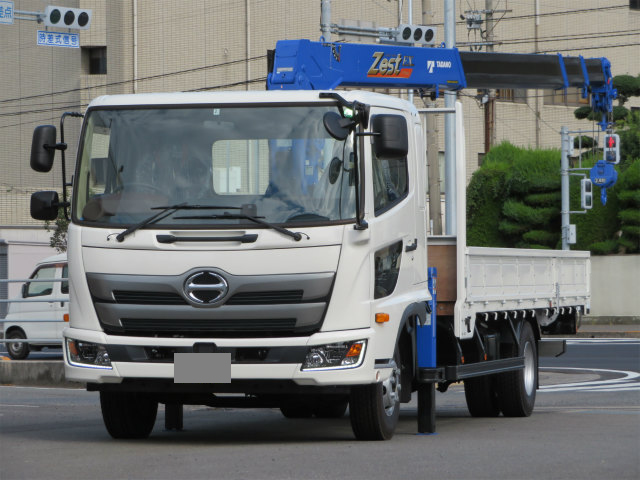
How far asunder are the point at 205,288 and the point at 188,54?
125ft

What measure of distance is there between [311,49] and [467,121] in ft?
121

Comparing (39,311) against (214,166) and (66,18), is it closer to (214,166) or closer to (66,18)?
(66,18)

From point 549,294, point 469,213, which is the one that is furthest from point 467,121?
point 549,294

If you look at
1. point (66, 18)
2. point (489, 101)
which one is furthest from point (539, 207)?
point (66, 18)

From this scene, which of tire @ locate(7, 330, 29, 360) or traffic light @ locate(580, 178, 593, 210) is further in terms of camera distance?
traffic light @ locate(580, 178, 593, 210)

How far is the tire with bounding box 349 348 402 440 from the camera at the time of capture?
9352mm

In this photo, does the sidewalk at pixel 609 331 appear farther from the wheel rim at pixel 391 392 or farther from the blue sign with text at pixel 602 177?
the wheel rim at pixel 391 392

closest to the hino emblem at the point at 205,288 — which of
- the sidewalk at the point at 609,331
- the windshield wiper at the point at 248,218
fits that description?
the windshield wiper at the point at 248,218

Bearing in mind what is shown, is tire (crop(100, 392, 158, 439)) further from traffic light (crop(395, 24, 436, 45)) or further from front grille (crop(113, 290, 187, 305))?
traffic light (crop(395, 24, 436, 45))

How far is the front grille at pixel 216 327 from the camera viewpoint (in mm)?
8922

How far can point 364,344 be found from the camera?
905 centimetres

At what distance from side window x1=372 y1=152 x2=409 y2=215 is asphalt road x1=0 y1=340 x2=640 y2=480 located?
5.96ft

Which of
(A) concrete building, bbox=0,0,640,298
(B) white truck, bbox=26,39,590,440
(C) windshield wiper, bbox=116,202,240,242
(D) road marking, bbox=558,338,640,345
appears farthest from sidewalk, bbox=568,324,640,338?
(C) windshield wiper, bbox=116,202,240,242

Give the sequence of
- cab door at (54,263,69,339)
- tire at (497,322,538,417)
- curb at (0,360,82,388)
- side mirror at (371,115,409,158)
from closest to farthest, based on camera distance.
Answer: side mirror at (371,115,409,158) → tire at (497,322,538,417) → curb at (0,360,82,388) → cab door at (54,263,69,339)
